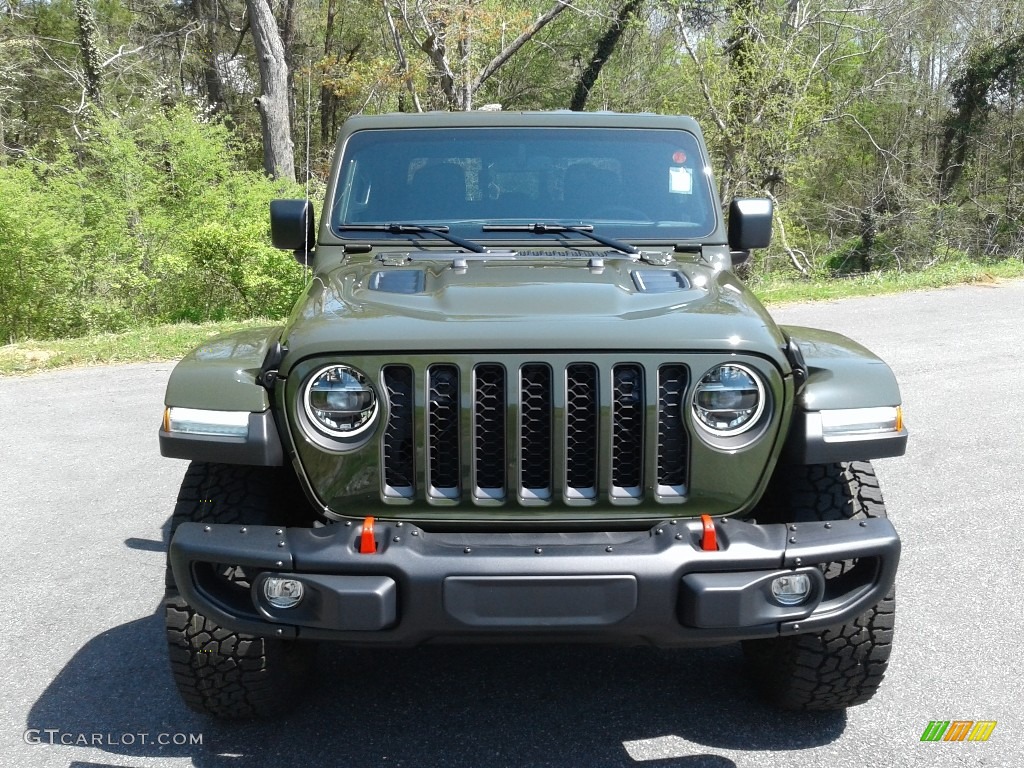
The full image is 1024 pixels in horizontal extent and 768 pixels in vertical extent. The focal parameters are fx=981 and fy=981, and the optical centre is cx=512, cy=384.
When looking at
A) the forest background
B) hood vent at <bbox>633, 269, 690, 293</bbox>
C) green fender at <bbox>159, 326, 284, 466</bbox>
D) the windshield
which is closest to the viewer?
green fender at <bbox>159, 326, 284, 466</bbox>

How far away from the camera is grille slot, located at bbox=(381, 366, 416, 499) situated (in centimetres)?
252

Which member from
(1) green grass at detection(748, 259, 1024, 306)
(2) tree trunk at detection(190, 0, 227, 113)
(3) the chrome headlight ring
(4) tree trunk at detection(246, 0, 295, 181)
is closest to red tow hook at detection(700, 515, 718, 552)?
(3) the chrome headlight ring

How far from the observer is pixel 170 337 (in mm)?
9875

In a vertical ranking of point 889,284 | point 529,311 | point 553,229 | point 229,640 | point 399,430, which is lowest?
point 889,284

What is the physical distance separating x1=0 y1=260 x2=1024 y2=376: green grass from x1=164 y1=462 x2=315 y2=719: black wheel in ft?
19.9

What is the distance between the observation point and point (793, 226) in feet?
80.2

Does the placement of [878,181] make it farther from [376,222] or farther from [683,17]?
[376,222]

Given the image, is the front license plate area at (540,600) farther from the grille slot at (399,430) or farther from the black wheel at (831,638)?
the black wheel at (831,638)

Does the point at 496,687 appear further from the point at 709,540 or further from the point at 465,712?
the point at 709,540

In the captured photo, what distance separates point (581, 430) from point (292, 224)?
192 centimetres

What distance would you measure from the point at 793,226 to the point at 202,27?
16299 mm

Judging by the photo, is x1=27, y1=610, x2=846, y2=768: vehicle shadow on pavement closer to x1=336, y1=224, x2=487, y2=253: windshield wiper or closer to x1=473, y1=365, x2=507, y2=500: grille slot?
x1=473, y1=365, x2=507, y2=500: grille slot

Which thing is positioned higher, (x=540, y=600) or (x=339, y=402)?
(x=339, y=402)

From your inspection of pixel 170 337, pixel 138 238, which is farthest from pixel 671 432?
pixel 138 238
